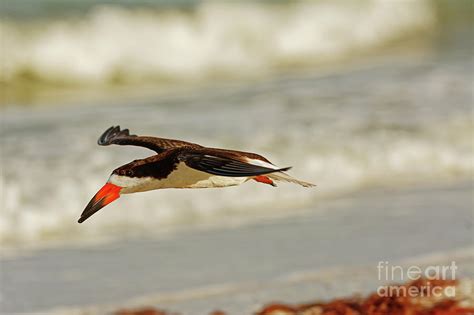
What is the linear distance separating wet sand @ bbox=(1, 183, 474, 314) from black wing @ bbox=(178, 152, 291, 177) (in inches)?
83.5

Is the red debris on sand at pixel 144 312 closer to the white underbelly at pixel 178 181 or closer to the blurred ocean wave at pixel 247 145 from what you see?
the blurred ocean wave at pixel 247 145

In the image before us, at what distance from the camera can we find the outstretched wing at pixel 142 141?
368 cm

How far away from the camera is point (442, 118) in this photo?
1063 cm

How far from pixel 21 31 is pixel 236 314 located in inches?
424

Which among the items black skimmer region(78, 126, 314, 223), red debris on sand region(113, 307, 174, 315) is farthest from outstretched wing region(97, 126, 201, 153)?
red debris on sand region(113, 307, 174, 315)

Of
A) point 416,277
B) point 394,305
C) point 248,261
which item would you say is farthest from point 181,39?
point 394,305

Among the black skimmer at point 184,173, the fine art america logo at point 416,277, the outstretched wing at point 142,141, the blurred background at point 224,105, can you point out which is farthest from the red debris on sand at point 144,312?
the black skimmer at point 184,173

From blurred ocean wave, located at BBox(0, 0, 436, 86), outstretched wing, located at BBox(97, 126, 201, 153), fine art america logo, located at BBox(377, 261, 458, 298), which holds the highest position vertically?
blurred ocean wave, located at BBox(0, 0, 436, 86)

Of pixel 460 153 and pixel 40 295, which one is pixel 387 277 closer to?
pixel 40 295

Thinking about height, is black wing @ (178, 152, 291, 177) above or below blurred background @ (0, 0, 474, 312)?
below

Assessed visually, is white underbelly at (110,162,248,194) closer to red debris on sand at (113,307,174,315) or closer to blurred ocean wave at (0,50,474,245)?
red debris on sand at (113,307,174,315)

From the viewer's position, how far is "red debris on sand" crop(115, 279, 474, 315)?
4871 mm

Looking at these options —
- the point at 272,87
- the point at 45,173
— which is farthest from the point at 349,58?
the point at 45,173

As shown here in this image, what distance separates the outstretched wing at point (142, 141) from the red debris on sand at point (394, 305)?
1280 millimetres
